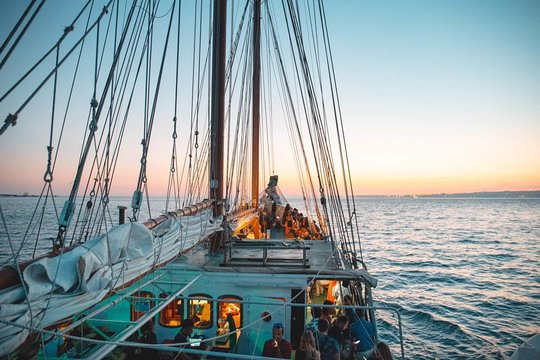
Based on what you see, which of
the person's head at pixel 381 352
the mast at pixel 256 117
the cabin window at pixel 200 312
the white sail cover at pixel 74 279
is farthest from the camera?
the mast at pixel 256 117

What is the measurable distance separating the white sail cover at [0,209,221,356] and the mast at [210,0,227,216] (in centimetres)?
504

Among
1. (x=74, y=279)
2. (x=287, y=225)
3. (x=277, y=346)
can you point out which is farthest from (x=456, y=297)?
(x=74, y=279)

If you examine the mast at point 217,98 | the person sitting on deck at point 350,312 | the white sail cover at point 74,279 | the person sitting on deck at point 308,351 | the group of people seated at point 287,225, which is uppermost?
the mast at point 217,98

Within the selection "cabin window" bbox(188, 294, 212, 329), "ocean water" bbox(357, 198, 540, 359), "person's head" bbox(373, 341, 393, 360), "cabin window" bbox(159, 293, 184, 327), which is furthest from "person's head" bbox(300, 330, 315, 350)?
"cabin window" bbox(159, 293, 184, 327)

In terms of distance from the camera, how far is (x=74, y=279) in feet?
10.8

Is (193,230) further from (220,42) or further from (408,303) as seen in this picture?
(408,303)

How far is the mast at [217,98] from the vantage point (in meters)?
9.75

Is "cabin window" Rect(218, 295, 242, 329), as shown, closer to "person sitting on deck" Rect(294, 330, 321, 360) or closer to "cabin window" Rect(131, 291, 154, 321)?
"cabin window" Rect(131, 291, 154, 321)

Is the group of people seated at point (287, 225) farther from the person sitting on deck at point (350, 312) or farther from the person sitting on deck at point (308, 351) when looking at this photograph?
the person sitting on deck at point (308, 351)

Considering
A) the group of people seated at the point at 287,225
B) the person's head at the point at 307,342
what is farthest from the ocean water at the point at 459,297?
the group of people seated at the point at 287,225

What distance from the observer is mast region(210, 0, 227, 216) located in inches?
384

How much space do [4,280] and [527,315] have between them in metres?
24.7

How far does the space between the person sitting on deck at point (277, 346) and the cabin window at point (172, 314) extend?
9.39ft

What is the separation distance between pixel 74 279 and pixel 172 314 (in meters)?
5.43
